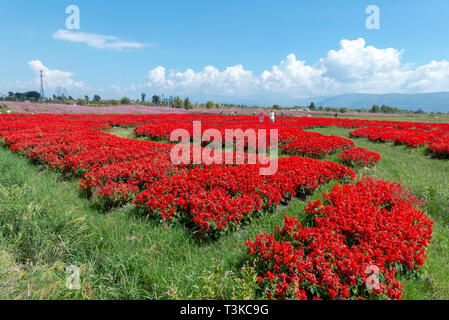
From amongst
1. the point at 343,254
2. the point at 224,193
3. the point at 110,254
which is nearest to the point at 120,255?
the point at 110,254

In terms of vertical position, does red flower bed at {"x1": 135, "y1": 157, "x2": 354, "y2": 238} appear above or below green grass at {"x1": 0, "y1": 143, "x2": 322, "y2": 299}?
above

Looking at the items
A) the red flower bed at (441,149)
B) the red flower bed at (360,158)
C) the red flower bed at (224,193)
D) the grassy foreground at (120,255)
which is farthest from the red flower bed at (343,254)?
the red flower bed at (441,149)

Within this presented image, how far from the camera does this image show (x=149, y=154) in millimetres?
7422

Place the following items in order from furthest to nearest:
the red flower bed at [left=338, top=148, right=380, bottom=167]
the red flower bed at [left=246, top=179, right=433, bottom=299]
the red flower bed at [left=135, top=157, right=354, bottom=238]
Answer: the red flower bed at [left=338, top=148, right=380, bottom=167] → the red flower bed at [left=135, top=157, right=354, bottom=238] → the red flower bed at [left=246, top=179, right=433, bottom=299]

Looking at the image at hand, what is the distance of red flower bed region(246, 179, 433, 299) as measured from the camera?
→ 7.92 feet

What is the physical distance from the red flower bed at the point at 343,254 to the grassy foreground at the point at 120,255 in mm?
248

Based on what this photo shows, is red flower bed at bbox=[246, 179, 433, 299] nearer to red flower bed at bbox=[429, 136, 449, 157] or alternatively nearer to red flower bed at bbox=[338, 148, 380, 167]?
red flower bed at bbox=[338, 148, 380, 167]

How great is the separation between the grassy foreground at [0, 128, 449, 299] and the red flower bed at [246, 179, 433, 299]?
25 cm

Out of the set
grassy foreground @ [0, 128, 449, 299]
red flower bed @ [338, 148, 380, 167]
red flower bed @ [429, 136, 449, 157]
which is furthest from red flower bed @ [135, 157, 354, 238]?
red flower bed @ [429, 136, 449, 157]

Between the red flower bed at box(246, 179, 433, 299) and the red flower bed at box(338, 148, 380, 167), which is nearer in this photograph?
the red flower bed at box(246, 179, 433, 299)

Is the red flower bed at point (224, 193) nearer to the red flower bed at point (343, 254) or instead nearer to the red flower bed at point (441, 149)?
the red flower bed at point (343, 254)

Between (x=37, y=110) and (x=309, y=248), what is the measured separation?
39716mm

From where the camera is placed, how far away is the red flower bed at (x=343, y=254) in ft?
7.92
